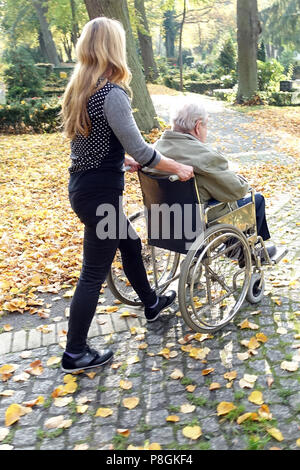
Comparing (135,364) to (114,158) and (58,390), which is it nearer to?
(58,390)

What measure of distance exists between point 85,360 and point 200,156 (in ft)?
4.76

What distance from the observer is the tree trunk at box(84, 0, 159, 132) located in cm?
881

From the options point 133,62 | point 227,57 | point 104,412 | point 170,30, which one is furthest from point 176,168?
point 170,30

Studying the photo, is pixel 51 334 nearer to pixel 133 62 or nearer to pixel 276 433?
pixel 276 433

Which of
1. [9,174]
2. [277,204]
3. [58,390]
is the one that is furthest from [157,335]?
[9,174]

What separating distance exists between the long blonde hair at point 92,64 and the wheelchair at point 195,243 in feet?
2.03

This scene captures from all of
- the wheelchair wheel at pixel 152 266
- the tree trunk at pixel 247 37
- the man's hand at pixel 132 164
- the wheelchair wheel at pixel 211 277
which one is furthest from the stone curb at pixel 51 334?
the tree trunk at pixel 247 37

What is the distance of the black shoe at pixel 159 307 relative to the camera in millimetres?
3297

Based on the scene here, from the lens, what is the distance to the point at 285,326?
10.3 ft

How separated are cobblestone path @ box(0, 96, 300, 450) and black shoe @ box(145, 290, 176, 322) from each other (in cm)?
7

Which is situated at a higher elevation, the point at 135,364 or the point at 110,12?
the point at 110,12

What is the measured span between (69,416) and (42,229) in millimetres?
3398

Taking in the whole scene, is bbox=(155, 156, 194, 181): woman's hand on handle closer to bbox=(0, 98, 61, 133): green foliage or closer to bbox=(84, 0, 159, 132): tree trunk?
bbox=(84, 0, 159, 132): tree trunk
